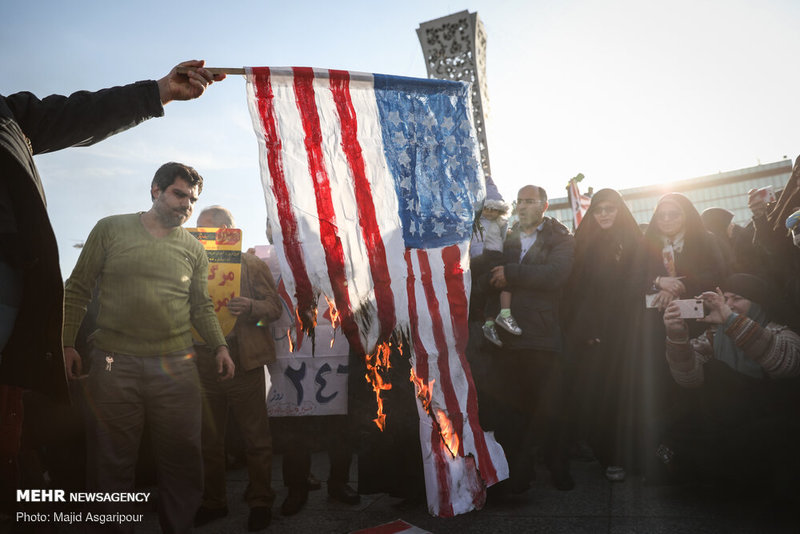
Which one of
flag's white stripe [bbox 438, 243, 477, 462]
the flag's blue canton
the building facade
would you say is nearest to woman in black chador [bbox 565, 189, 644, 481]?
flag's white stripe [bbox 438, 243, 477, 462]

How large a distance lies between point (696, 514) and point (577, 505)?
1.96 feet

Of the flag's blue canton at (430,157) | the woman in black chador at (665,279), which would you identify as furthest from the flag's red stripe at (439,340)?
the woman in black chador at (665,279)

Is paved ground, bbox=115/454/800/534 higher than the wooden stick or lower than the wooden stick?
lower

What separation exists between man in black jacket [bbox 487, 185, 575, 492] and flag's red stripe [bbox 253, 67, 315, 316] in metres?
1.63

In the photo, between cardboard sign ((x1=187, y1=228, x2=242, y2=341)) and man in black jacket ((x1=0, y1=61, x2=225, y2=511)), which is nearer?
man in black jacket ((x1=0, y1=61, x2=225, y2=511))

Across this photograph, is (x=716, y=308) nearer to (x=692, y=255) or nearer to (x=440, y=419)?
(x=692, y=255)

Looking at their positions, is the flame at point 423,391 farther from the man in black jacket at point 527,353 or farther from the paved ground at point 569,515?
the man in black jacket at point 527,353

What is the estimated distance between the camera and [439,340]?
230cm

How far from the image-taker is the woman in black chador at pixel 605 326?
11.0 feet

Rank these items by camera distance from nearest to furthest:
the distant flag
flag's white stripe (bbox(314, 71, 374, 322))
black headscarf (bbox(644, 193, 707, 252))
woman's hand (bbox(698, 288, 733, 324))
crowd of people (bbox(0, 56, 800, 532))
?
crowd of people (bbox(0, 56, 800, 532)), flag's white stripe (bbox(314, 71, 374, 322)), woman's hand (bbox(698, 288, 733, 324)), black headscarf (bbox(644, 193, 707, 252)), the distant flag

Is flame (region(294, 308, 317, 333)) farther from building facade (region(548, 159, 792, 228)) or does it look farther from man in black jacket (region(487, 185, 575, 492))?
building facade (region(548, 159, 792, 228))

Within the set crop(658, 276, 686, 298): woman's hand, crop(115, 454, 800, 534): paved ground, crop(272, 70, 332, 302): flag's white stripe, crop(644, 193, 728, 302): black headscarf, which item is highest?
crop(272, 70, 332, 302): flag's white stripe

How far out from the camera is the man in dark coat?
1495 millimetres

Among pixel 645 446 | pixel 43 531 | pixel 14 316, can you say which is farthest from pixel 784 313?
pixel 43 531
